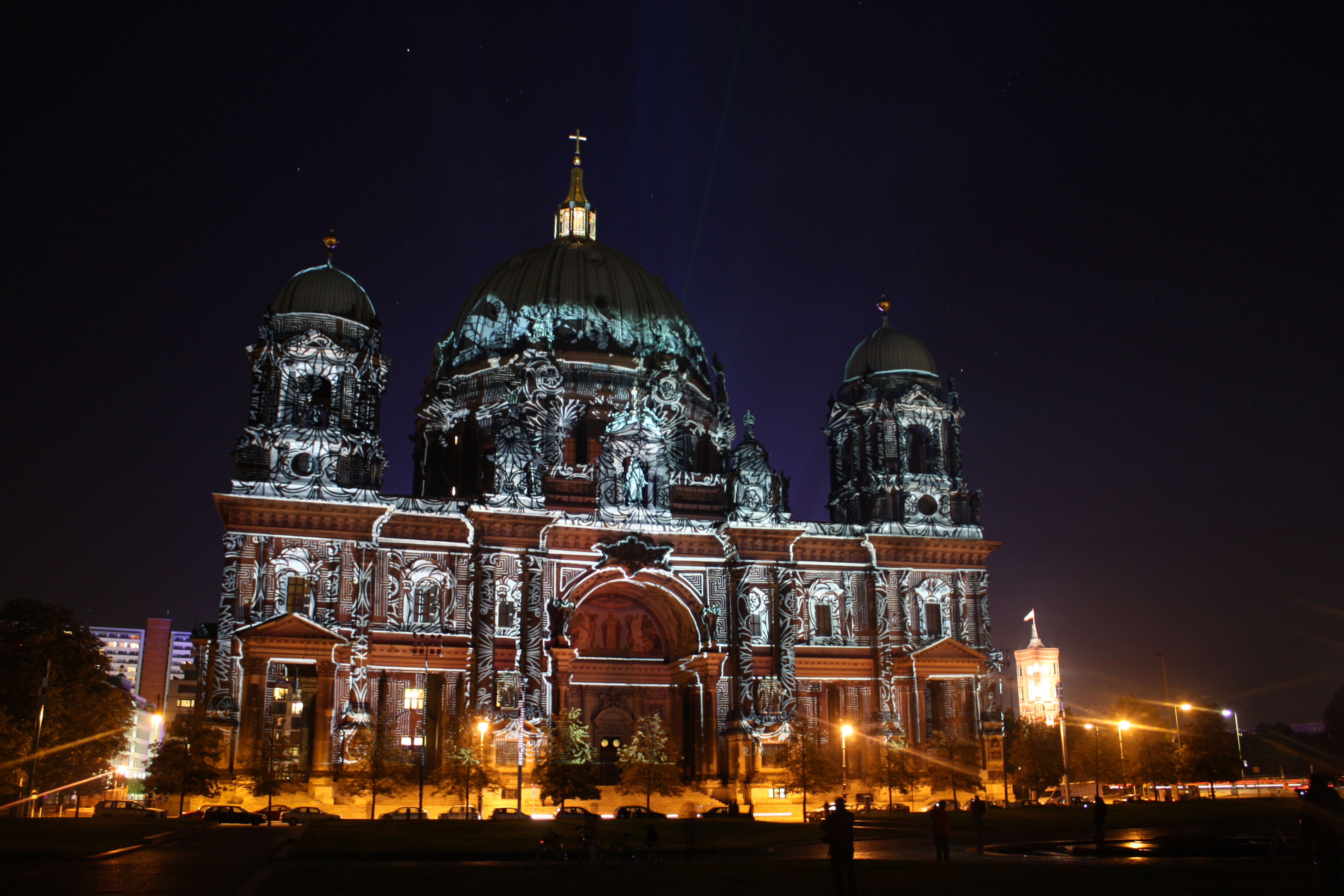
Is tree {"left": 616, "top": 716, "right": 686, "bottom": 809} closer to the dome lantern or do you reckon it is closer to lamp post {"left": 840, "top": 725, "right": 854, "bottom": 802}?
lamp post {"left": 840, "top": 725, "right": 854, "bottom": 802}

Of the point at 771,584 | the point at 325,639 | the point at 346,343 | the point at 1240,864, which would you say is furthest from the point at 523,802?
the point at 1240,864

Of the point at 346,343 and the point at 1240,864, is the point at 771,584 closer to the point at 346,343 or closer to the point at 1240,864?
the point at 346,343

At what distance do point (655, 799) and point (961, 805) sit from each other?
17.0 m

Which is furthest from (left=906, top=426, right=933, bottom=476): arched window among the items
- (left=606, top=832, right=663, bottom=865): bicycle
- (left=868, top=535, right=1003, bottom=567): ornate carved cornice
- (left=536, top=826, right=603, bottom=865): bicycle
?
(left=536, top=826, right=603, bottom=865): bicycle

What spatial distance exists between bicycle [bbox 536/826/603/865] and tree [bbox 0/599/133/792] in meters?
47.7

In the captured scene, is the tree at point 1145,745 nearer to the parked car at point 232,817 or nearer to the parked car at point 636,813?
the parked car at point 636,813

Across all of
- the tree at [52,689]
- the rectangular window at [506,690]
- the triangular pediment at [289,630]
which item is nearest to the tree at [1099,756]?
the rectangular window at [506,690]

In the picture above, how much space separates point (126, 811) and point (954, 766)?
43.7m

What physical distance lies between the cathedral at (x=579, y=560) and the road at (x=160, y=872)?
3059 centimetres

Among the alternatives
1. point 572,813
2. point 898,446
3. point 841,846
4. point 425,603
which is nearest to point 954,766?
point 898,446

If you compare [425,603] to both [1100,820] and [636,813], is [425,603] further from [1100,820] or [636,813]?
[1100,820]

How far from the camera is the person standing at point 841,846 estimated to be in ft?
76.1

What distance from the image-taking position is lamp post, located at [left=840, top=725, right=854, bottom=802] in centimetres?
7225

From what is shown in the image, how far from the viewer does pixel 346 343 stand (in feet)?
241
